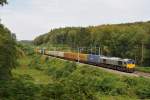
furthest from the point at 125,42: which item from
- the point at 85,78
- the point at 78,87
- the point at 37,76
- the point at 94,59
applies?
the point at 78,87

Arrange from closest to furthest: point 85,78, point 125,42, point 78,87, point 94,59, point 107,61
Answer: 1. point 78,87
2. point 85,78
3. point 107,61
4. point 94,59
5. point 125,42

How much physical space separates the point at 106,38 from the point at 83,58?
2631 centimetres

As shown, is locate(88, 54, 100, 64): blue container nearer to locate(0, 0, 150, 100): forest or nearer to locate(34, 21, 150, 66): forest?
locate(0, 0, 150, 100): forest

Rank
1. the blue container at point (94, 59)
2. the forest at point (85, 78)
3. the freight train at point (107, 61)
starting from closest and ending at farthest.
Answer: the forest at point (85, 78), the freight train at point (107, 61), the blue container at point (94, 59)

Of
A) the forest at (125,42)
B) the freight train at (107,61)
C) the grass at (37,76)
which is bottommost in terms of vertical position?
the grass at (37,76)

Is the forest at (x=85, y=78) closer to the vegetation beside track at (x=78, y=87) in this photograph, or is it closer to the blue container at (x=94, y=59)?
the vegetation beside track at (x=78, y=87)

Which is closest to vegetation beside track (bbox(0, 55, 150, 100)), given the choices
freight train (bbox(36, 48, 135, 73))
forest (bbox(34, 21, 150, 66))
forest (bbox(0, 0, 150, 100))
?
forest (bbox(0, 0, 150, 100))

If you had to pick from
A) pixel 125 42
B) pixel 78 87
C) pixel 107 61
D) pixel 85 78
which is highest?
pixel 125 42

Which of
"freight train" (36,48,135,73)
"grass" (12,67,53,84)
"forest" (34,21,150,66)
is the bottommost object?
"grass" (12,67,53,84)

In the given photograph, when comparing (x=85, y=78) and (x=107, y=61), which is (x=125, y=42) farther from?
(x=85, y=78)

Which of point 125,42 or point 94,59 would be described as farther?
point 125,42

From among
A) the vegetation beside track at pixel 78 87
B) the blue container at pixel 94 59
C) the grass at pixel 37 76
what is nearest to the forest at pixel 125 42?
the blue container at pixel 94 59

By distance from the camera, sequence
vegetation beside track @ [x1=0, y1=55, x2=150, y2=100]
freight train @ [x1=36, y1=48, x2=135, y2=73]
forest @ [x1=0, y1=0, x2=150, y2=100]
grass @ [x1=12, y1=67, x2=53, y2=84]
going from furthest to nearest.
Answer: freight train @ [x1=36, y1=48, x2=135, y2=73] < grass @ [x1=12, y1=67, x2=53, y2=84] < forest @ [x1=0, y1=0, x2=150, y2=100] < vegetation beside track @ [x1=0, y1=55, x2=150, y2=100]

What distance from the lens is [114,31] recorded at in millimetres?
132500
